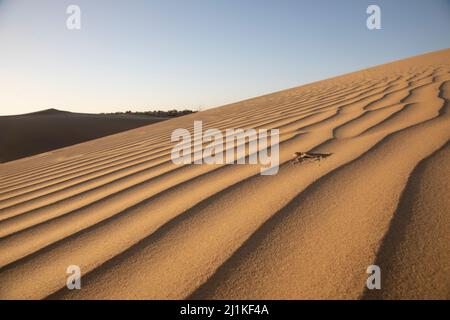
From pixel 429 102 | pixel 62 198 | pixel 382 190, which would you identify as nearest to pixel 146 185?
pixel 62 198

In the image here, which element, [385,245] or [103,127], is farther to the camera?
[103,127]

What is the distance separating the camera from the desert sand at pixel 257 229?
80 centimetres

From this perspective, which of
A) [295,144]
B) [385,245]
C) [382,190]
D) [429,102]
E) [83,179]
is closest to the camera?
[385,245]

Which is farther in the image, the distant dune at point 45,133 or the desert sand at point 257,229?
the distant dune at point 45,133

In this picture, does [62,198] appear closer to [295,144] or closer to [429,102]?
[295,144]

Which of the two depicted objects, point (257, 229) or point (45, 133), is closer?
point (257, 229)

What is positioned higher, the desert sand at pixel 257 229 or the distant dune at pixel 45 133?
the desert sand at pixel 257 229

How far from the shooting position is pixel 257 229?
105 cm

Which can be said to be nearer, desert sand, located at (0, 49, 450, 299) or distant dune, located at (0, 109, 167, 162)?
desert sand, located at (0, 49, 450, 299)

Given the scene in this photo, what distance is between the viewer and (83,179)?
215 centimetres

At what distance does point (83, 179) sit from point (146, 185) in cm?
70

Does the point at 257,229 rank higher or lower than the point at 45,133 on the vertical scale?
higher

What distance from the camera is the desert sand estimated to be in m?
0.80

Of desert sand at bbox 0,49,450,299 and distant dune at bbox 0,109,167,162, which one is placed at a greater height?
desert sand at bbox 0,49,450,299
